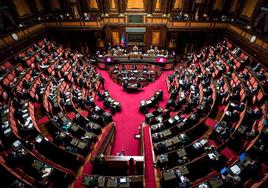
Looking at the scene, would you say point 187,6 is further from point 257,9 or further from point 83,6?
point 83,6

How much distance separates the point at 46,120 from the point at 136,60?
8754 mm

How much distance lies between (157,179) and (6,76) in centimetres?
883

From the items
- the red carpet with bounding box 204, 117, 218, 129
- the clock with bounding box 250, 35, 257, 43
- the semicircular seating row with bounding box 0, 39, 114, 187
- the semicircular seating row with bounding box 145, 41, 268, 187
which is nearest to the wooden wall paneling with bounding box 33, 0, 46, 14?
the semicircular seating row with bounding box 0, 39, 114, 187

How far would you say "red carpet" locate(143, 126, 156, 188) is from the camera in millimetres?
5716

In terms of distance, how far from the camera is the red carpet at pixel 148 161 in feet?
18.8

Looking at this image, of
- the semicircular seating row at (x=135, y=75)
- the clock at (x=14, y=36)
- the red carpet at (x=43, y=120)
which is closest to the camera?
the red carpet at (x=43, y=120)

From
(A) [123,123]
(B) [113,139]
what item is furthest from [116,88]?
(B) [113,139]

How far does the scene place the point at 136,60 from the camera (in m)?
14.2

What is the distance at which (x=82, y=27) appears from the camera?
45.6ft

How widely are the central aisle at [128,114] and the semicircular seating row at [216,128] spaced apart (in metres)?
1.05

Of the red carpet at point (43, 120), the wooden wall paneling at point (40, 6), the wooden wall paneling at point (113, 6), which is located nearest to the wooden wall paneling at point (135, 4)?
the wooden wall paneling at point (113, 6)

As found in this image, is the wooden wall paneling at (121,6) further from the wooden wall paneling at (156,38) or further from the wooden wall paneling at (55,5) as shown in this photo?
the wooden wall paneling at (55,5)

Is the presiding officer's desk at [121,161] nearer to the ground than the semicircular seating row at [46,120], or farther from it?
nearer to the ground

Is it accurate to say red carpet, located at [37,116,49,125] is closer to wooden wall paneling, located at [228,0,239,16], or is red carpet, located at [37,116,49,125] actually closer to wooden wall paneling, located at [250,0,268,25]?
wooden wall paneling, located at [250,0,268,25]
